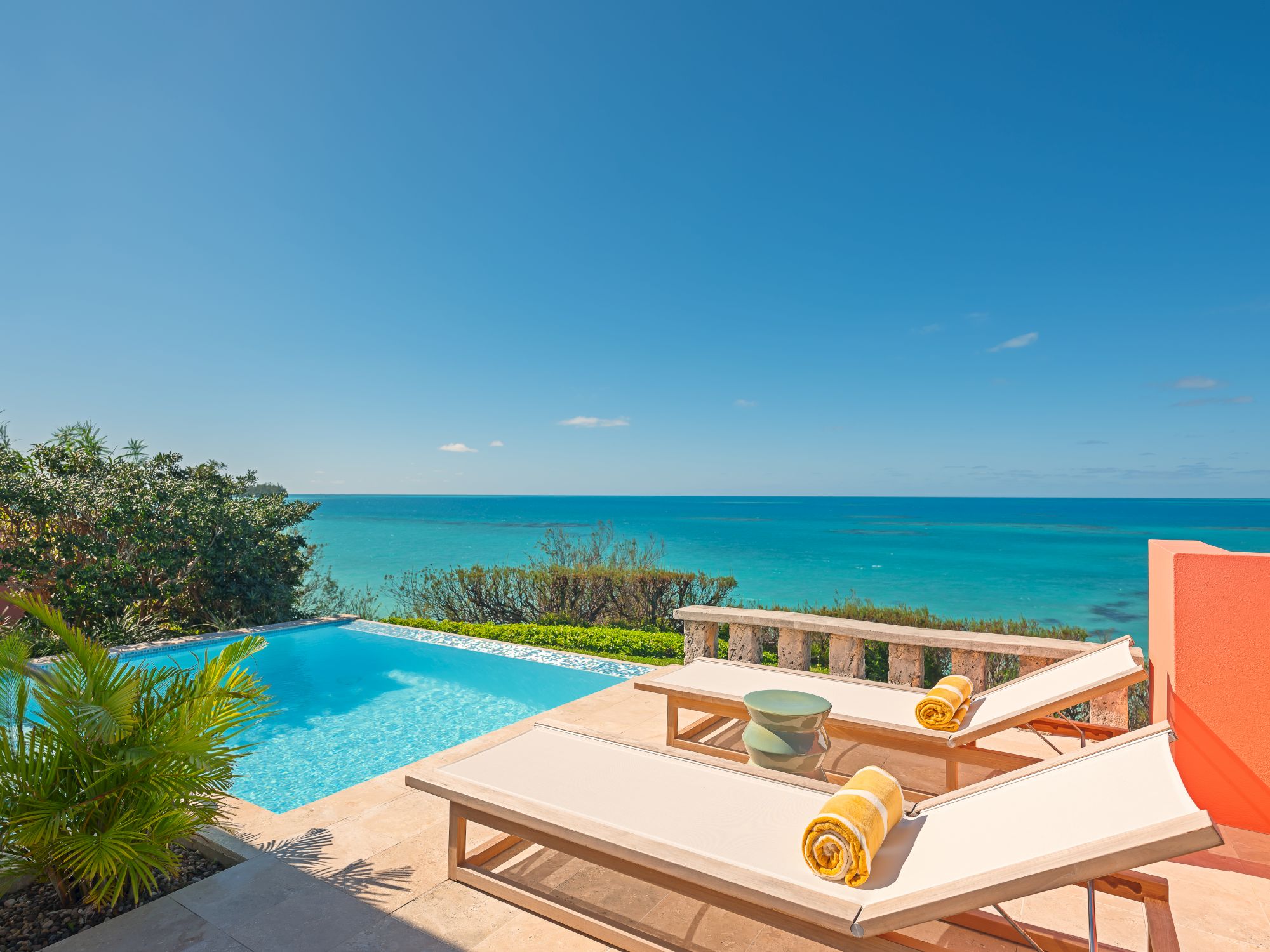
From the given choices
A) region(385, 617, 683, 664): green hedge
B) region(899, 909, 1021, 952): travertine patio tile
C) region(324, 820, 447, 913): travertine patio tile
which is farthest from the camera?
region(385, 617, 683, 664): green hedge

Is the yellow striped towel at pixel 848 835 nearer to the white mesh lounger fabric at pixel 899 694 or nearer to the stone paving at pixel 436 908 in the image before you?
the stone paving at pixel 436 908

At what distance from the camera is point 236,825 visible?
2.76m

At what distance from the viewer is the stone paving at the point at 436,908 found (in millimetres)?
1975

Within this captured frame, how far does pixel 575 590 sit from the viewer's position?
29.0 feet

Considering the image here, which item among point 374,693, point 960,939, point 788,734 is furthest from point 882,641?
point 374,693

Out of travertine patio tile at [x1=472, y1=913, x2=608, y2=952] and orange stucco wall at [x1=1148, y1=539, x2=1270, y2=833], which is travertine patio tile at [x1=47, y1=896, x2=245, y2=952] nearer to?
travertine patio tile at [x1=472, y1=913, x2=608, y2=952]

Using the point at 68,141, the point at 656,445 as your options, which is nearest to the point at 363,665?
the point at 68,141

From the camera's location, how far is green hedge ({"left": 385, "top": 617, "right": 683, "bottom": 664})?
693 centimetres

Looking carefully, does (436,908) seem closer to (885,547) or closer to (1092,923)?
(1092,923)

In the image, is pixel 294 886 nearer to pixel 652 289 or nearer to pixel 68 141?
pixel 68 141

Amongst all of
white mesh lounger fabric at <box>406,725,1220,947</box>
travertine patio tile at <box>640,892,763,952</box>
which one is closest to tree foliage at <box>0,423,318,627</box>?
white mesh lounger fabric at <box>406,725,1220,947</box>

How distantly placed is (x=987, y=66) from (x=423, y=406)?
14.8 m

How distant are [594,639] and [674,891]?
216 inches

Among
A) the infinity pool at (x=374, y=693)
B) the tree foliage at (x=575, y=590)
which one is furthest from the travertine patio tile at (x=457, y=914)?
the tree foliage at (x=575, y=590)
